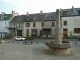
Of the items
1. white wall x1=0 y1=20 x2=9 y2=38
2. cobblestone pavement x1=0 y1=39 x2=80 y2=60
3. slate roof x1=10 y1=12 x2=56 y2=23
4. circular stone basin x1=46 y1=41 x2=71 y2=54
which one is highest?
slate roof x1=10 y1=12 x2=56 y2=23

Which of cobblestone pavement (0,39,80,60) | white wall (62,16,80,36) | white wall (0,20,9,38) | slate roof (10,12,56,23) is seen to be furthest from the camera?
white wall (0,20,9,38)

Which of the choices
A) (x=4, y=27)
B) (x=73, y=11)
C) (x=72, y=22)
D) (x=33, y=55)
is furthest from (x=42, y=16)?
(x=33, y=55)

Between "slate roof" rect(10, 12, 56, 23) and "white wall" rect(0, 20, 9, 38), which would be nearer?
"slate roof" rect(10, 12, 56, 23)

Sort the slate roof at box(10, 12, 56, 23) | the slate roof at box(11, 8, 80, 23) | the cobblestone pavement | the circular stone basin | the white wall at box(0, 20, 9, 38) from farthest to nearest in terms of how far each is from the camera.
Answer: the white wall at box(0, 20, 9, 38) < the slate roof at box(10, 12, 56, 23) < the slate roof at box(11, 8, 80, 23) < the circular stone basin < the cobblestone pavement

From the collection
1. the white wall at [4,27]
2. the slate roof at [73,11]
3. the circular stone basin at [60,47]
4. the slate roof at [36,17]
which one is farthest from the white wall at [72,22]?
the circular stone basin at [60,47]

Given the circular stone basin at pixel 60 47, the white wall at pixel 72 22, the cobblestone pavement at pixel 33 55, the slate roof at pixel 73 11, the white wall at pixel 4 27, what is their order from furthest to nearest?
the white wall at pixel 4 27, the slate roof at pixel 73 11, the white wall at pixel 72 22, the circular stone basin at pixel 60 47, the cobblestone pavement at pixel 33 55

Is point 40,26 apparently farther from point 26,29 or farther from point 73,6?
point 73,6

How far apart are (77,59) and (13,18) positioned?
1685 inches

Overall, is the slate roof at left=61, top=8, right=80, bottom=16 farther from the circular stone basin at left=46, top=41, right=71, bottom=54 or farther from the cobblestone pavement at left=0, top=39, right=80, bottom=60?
the circular stone basin at left=46, top=41, right=71, bottom=54

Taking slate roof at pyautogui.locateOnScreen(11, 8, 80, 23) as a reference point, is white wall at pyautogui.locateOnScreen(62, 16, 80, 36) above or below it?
below

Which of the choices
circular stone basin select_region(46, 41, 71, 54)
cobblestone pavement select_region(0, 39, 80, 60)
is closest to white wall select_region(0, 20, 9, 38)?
cobblestone pavement select_region(0, 39, 80, 60)

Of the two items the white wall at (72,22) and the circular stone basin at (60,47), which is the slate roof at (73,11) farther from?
the circular stone basin at (60,47)

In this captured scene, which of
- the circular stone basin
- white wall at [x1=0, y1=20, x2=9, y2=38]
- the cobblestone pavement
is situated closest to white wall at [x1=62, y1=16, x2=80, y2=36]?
the cobblestone pavement

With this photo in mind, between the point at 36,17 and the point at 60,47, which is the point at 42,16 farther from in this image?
the point at 60,47
